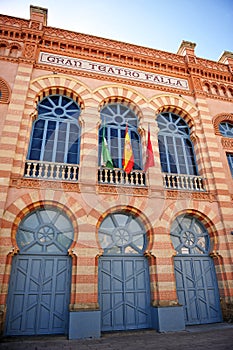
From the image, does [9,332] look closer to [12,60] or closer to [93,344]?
[93,344]

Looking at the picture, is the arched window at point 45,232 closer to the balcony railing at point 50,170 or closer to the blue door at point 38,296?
the blue door at point 38,296

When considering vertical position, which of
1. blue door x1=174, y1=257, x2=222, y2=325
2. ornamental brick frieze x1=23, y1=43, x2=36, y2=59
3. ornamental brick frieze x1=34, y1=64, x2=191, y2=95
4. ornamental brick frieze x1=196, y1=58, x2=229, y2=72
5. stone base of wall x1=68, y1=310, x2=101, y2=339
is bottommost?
stone base of wall x1=68, y1=310, x2=101, y2=339

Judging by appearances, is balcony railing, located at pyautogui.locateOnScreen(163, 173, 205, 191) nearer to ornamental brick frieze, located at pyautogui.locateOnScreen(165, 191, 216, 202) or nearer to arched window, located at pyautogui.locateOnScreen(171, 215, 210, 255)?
ornamental brick frieze, located at pyautogui.locateOnScreen(165, 191, 216, 202)

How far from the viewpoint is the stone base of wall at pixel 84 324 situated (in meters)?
5.88

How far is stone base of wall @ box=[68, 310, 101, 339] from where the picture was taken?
5.88 metres

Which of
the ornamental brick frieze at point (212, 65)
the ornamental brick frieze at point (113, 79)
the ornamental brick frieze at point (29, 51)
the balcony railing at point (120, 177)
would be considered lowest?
the balcony railing at point (120, 177)

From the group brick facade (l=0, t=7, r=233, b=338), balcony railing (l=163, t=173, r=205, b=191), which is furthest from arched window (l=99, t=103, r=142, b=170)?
balcony railing (l=163, t=173, r=205, b=191)

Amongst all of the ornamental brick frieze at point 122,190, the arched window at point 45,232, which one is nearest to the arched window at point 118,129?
the ornamental brick frieze at point 122,190

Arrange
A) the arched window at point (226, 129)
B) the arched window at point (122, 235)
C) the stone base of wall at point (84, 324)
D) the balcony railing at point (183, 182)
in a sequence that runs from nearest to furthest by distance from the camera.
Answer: the stone base of wall at point (84, 324) < the arched window at point (122, 235) < the balcony railing at point (183, 182) < the arched window at point (226, 129)

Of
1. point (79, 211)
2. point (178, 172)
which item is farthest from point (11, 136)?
point (178, 172)

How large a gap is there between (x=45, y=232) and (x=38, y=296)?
69.2 inches

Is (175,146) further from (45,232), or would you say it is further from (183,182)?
(45,232)

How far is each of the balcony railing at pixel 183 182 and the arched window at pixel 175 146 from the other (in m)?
0.33

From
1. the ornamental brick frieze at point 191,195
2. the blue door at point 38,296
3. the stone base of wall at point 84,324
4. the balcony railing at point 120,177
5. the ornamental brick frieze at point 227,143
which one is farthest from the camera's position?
the ornamental brick frieze at point 227,143
